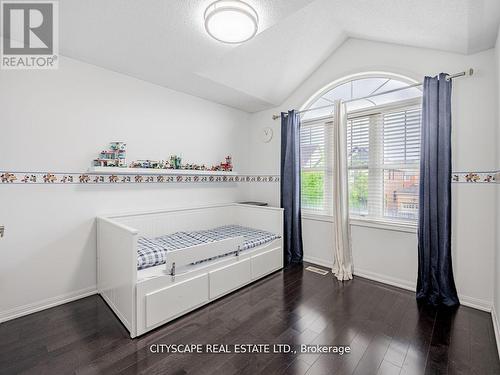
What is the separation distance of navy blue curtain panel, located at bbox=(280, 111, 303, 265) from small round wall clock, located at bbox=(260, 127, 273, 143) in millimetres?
366

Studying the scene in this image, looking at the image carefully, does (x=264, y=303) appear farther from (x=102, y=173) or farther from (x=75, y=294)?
(x=102, y=173)

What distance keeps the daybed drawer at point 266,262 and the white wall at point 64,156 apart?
130 cm

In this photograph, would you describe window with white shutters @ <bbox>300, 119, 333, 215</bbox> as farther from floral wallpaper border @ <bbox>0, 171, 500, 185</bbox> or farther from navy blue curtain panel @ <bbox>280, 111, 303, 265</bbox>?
floral wallpaper border @ <bbox>0, 171, 500, 185</bbox>

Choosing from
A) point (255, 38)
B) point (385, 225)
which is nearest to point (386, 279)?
point (385, 225)

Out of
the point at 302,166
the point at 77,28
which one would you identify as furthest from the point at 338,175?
the point at 77,28

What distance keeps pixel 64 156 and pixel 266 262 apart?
2290 mm

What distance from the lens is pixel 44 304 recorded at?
216cm

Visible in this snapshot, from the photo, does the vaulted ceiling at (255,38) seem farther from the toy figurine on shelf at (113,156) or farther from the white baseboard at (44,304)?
the white baseboard at (44,304)

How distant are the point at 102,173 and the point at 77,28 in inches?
48.2

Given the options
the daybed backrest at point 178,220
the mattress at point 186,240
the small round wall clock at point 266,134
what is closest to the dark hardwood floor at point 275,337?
the mattress at point 186,240

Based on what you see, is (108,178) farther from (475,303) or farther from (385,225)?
(475,303)

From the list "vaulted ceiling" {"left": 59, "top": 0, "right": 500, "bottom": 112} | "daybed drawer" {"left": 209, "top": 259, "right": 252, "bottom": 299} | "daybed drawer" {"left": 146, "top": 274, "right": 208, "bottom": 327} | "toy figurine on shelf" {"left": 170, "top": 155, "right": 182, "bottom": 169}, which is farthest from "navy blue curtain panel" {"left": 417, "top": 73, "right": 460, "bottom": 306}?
"toy figurine on shelf" {"left": 170, "top": 155, "right": 182, "bottom": 169}

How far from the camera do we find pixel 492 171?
6.93 ft

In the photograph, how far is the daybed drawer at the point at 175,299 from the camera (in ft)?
6.05
